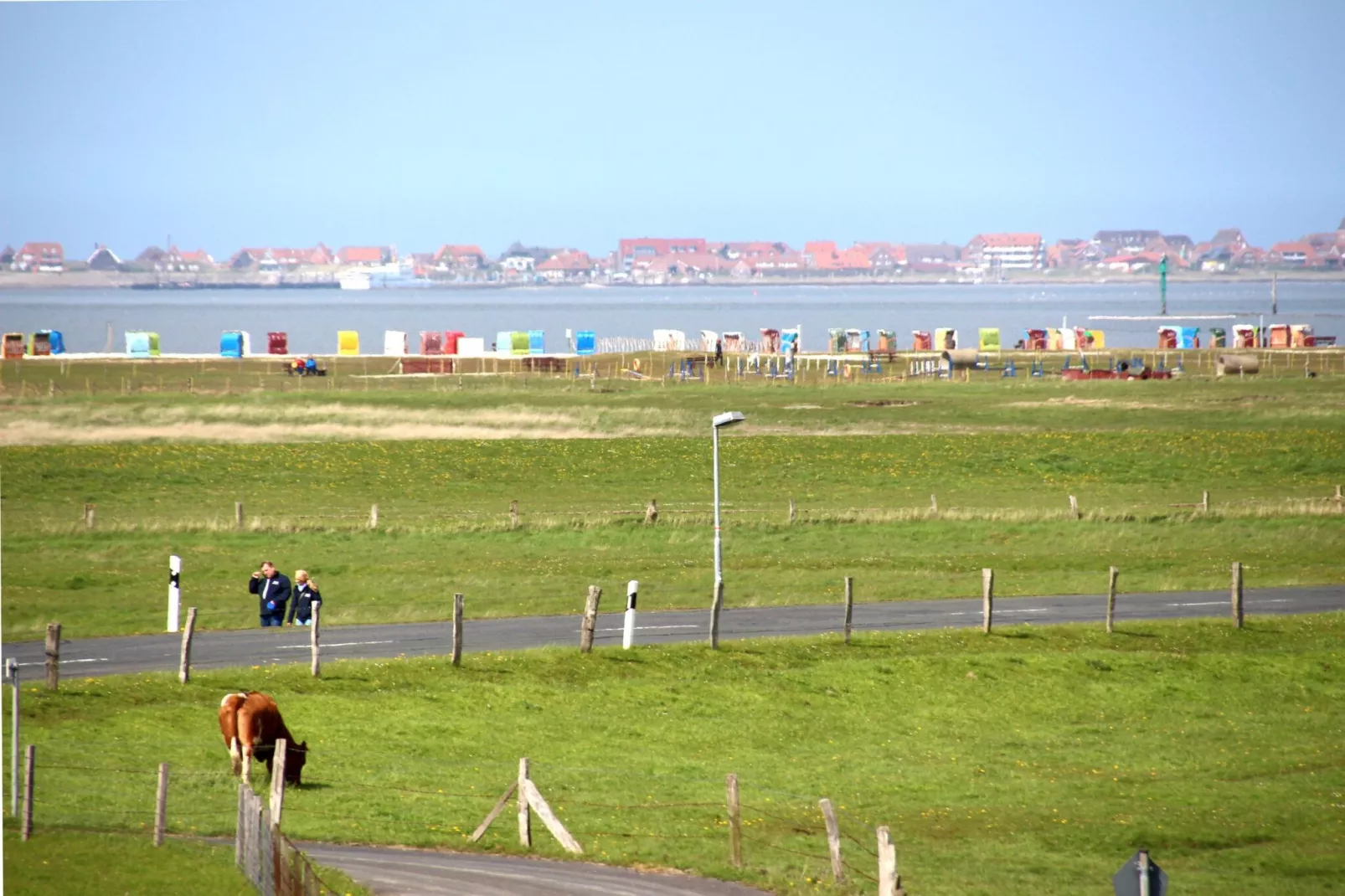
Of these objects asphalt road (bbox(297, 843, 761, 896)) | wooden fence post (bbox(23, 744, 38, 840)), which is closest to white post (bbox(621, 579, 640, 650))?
asphalt road (bbox(297, 843, 761, 896))

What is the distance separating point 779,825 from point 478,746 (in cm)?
655

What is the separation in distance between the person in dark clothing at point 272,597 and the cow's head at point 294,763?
14.4 metres

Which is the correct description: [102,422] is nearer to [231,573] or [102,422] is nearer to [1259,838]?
[231,573]

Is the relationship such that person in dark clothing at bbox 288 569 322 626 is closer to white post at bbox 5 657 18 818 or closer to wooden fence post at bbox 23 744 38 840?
white post at bbox 5 657 18 818

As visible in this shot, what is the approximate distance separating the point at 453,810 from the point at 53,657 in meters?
9.91

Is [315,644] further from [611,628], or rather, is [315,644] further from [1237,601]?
[1237,601]

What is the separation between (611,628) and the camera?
133 feet

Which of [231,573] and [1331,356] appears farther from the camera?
[1331,356]

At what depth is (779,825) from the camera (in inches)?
997

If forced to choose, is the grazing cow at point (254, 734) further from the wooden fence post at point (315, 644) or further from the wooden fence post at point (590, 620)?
the wooden fence post at point (590, 620)

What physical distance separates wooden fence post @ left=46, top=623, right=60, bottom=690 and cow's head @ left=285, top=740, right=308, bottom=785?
22.5 feet

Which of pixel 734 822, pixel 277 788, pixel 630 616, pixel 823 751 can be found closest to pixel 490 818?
pixel 277 788

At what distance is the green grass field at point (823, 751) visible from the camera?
939 inches

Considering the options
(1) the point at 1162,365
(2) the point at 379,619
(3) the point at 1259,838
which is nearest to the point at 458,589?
(2) the point at 379,619
